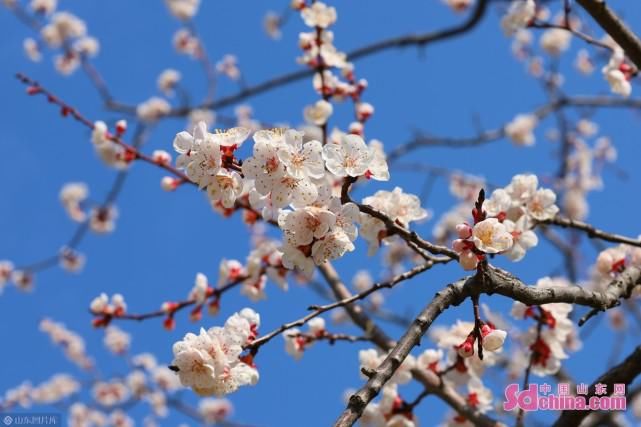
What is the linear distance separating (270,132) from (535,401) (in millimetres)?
1496

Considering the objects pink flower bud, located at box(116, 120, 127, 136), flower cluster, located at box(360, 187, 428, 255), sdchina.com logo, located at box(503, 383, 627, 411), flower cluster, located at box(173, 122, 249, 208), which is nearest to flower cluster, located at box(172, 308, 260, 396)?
flower cluster, located at box(173, 122, 249, 208)

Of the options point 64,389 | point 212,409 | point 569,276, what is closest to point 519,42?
point 569,276

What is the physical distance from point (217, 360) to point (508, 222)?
1054mm

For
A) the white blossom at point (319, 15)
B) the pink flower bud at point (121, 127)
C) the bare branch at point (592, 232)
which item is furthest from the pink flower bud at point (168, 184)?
the bare branch at point (592, 232)

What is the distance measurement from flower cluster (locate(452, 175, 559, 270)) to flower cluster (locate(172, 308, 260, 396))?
0.69 meters

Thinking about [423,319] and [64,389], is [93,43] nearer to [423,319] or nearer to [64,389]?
[64,389]

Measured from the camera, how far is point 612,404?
2318mm

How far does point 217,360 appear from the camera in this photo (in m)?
1.88

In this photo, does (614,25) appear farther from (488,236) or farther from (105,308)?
(105,308)

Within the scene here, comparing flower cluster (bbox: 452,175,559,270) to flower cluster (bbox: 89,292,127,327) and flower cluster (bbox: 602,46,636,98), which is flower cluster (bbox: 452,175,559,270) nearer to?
flower cluster (bbox: 602,46,636,98)

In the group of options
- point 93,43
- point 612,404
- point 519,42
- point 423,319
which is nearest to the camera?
point 423,319

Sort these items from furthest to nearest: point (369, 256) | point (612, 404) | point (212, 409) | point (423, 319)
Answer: point (212, 409), point (612, 404), point (369, 256), point (423, 319)

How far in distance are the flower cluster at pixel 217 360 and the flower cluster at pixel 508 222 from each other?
2.27ft

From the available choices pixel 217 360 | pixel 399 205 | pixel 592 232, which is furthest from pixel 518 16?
pixel 217 360
